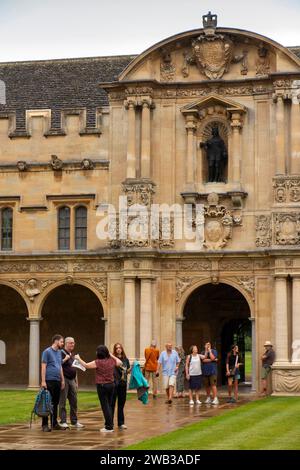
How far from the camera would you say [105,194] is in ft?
122

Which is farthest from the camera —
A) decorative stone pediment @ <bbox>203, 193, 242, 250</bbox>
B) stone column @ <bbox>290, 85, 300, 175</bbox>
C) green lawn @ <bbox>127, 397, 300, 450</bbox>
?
decorative stone pediment @ <bbox>203, 193, 242, 250</bbox>

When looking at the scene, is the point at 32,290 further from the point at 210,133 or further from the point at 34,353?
the point at 210,133

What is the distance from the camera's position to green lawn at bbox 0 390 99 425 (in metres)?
23.7

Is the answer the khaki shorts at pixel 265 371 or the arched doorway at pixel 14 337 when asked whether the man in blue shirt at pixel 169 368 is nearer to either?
the khaki shorts at pixel 265 371

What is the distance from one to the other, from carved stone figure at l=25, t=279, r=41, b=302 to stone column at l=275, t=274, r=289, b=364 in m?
8.64

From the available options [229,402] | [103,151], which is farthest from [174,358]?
[103,151]

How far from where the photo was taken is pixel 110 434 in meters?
19.9

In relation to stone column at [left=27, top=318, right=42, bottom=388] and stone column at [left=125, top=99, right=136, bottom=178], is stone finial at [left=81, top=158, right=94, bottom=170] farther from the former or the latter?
stone column at [left=27, top=318, right=42, bottom=388]

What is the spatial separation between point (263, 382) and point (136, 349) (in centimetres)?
444

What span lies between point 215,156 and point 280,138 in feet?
7.85

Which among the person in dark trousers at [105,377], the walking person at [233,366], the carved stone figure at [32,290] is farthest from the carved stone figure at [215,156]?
the person in dark trousers at [105,377]

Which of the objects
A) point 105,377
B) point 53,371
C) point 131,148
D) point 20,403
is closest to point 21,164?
point 131,148

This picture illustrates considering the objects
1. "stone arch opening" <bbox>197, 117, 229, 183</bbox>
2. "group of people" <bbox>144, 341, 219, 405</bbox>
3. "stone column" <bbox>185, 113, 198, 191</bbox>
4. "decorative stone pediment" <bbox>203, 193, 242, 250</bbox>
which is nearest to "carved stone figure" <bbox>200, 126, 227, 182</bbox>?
"stone arch opening" <bbox>197, 117, 229, 183</bbox>
